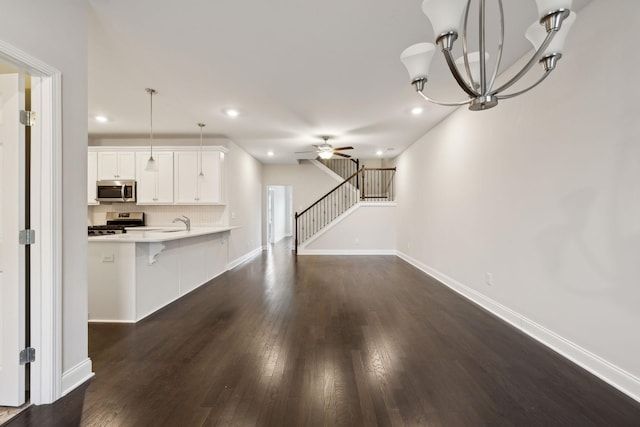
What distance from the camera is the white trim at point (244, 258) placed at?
5943mm

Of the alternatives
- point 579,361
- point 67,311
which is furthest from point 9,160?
point 579,361

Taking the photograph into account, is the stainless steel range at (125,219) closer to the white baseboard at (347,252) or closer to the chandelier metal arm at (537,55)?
the white baseboard at (347,252)

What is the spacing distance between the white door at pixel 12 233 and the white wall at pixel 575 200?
3.87 m

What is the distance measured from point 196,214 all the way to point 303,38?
4.48 meters

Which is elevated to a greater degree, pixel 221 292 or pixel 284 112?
pixel 284 112

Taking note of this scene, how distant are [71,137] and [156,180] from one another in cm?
411

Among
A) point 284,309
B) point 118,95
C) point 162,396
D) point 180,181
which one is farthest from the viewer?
point 180,181

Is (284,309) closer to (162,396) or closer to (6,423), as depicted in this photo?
(162,396)

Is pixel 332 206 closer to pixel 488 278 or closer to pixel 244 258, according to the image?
pixel 244 258

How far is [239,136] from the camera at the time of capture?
5727 millimetres

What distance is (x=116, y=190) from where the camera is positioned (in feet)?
A: 18.0

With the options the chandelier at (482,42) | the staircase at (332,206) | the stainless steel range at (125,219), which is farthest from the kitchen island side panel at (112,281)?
the staircase at (332,206)

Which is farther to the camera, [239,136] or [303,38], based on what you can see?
[239,136]

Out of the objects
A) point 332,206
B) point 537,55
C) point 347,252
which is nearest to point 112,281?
point 537,55
